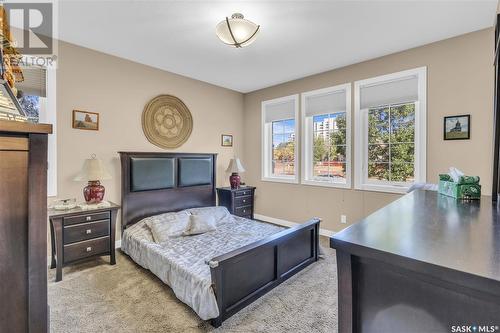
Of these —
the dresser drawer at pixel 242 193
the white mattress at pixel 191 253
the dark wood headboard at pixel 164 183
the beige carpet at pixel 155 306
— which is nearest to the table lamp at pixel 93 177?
the dark wood headboard at pixel 164 183

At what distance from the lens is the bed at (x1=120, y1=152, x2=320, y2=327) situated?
194 centimetres

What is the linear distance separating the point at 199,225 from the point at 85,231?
1.28 meters

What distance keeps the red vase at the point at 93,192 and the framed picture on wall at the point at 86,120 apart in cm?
75

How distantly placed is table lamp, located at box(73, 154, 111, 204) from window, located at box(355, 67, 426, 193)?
11.6 feet

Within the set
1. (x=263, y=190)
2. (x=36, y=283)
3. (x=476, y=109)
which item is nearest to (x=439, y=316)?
(x=36, y=283)

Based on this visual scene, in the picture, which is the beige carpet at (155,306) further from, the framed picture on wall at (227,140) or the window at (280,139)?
the framed picture on wall at (227,140)

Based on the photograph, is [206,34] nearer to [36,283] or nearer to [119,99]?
[119,99]

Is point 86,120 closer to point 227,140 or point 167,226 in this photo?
point 167,226

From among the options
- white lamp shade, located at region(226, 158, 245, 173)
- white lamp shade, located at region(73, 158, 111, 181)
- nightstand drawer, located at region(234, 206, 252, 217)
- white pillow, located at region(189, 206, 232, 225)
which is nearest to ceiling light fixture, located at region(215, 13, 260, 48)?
white lamp shade, located at region(73, 158, 111, 181)

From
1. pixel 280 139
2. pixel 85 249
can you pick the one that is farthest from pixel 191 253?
pixel 280 139

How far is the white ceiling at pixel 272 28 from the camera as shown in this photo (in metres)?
2.28

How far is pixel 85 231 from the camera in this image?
273 centimetres

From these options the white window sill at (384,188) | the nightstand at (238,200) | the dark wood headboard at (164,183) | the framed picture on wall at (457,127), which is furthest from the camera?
the nightstand at (238,200)

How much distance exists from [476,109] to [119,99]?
14.8ft
